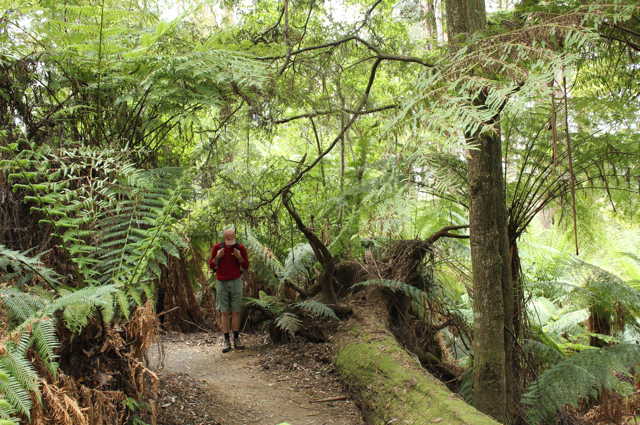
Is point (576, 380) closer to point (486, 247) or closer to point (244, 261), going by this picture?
point (486, 247)

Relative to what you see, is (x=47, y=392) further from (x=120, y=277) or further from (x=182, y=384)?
(x=182, y=384)

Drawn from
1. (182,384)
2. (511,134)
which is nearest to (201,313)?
(182,384)

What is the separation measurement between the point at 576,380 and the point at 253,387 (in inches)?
104

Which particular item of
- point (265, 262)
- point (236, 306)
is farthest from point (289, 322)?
point (265, 262)

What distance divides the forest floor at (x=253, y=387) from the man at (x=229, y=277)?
31 centimetres

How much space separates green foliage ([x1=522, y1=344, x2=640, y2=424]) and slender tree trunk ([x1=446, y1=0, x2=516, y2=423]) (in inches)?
22.7

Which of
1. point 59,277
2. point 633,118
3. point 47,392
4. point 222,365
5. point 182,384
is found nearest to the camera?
point 47,392

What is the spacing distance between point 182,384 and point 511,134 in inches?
133

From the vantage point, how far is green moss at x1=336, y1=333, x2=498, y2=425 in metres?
2.79

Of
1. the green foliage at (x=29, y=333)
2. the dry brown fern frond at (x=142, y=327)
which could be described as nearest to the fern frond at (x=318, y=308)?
the dry brown fern frond at (x=142, y=327)

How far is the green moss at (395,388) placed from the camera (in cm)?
279

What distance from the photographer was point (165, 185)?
9.18 ft

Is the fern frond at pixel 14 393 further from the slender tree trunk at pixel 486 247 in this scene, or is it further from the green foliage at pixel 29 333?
the slender tree trunk at pixel 486 247

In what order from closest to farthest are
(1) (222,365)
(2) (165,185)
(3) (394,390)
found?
(2) (165,185) → (3) (394,390) → (1) (222,365)
